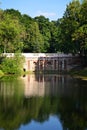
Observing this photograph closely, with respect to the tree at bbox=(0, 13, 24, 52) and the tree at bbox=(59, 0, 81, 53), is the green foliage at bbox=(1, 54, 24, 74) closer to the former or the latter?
the tree at bbox=(0, 13, 24, 52)

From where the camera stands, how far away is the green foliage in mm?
82312

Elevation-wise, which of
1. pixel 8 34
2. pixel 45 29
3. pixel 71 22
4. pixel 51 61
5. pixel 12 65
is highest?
pixel 45 29

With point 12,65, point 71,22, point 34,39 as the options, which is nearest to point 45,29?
point 34,39

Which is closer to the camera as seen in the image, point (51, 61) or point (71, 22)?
point (71, 22)

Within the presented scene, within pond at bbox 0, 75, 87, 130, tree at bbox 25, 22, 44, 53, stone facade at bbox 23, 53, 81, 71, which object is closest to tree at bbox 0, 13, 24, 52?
stone facade at bbox 23, 53, 81, 71

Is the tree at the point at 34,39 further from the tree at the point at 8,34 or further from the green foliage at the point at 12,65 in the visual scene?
the green foliage at the point at 12,65

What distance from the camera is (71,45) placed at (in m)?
90.4

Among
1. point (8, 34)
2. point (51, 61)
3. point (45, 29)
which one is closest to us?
point (8, 34)

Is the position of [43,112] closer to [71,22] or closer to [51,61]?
[71,22]

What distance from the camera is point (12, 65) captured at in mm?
82625

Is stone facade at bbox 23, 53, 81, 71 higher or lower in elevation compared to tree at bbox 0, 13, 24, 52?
lower

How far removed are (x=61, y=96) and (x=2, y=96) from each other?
19.3ft

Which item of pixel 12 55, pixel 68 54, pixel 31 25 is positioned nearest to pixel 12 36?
pixel 12 55

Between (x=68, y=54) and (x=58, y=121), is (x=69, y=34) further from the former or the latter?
(x=58, y=121)
